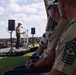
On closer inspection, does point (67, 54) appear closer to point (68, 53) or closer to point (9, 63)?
point (68, 53)

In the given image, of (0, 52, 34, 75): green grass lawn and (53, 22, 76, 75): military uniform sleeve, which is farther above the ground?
(53, 22, 76, 75): military uniform sleeve

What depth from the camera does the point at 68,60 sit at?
926mm

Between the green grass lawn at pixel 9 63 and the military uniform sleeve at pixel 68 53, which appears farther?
the green grass lawn at pixel 9 63

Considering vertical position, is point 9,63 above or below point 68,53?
below

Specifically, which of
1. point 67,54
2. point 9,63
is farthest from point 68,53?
point 9,63

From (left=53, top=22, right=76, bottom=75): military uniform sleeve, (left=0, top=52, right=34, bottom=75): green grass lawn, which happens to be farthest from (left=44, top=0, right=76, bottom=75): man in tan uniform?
(left=0, top=52, right=34, bottom=75): green grass lawn

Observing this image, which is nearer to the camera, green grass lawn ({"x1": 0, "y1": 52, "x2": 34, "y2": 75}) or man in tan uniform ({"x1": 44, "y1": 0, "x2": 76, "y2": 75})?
man in tan uniform ({"x1": 44, "y1": 0, "x2": 76, "y2": 75})

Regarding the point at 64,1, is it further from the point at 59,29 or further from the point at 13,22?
the point at 13,22

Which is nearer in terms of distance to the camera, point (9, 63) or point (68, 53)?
point (68, 53)

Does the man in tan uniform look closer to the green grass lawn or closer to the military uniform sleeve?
the military uniform sleeve

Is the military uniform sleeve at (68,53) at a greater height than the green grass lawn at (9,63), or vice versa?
the military uniform sleeve at (68,53)

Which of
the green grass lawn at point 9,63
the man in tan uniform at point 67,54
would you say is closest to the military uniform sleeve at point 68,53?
the man in tan uniform at point 67,54

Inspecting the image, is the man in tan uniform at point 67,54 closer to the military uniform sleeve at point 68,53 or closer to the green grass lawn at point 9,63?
the military uniform sleeve at point 68,53

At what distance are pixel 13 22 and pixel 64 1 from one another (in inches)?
417
